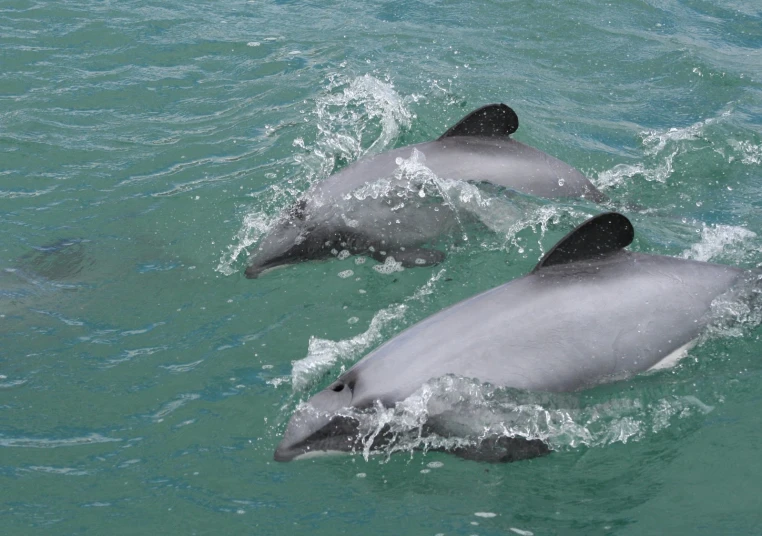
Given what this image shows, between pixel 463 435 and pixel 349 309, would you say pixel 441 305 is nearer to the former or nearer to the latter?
pixel 349 309

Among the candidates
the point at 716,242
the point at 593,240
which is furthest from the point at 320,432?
the point at 716,242

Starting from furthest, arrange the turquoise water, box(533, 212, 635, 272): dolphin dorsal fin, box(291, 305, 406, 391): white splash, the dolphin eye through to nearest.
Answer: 1. the dolphin eye
2. box(291, 305, 406, 391): white splash
3. box(533, 212, 635, 272): dolphin dorsal fin
4. the turquoise water

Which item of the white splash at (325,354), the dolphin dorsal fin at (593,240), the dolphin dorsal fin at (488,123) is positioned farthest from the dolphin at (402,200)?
the dolphin dorsal fin at (593,240)

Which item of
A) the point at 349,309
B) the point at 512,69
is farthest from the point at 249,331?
the point at 512,69

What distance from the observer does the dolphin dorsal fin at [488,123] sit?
9.74 metres

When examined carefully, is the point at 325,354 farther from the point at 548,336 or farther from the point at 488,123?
the point at 488,123

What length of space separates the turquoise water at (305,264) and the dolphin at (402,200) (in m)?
0.26

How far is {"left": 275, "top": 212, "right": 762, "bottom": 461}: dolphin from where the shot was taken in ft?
22.4

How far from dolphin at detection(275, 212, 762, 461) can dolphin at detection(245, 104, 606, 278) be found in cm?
247

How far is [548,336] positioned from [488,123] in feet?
11.9

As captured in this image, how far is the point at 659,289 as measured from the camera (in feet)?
24.3

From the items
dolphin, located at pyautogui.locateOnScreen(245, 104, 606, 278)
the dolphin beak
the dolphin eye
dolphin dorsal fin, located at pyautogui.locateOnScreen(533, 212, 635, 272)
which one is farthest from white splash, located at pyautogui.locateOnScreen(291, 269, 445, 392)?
the dolphin eye

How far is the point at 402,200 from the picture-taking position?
994cm

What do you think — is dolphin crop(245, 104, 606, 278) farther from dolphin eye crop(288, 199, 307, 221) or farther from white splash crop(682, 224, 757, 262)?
white splash crop(682, 224, 757, 262)
